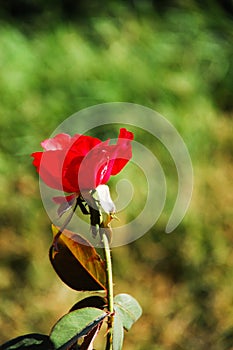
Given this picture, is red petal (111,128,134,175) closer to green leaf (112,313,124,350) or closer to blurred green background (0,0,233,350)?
green leaf (112,313,124,350)

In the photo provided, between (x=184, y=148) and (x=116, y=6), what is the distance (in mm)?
454

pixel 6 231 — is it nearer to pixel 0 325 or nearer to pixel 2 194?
pixel 2 194

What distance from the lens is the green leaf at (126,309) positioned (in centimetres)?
78

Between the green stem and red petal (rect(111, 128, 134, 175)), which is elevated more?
red petal (rect(111, 128, 134, 175))

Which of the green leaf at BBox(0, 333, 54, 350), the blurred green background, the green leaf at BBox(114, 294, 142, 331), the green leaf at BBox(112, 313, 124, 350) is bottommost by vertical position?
the blurred green background

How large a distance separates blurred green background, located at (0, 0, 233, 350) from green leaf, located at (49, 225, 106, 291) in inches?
34.4

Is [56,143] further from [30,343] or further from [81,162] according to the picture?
[30,343]

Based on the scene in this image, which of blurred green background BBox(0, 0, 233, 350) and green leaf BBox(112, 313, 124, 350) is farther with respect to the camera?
blurred green background BBox(0, 0, 233, 350)

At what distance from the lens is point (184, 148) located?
5.89 ft

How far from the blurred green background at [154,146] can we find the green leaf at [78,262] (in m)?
0.87

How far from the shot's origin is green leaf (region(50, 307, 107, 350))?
72cm

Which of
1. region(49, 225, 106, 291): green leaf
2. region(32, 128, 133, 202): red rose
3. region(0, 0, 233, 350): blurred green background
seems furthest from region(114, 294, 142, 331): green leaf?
region(0, 0, 233, 350): blurred green background

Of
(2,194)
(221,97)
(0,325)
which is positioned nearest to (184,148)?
(221,97)

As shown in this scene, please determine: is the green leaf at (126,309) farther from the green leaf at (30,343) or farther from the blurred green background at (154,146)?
the blurred green background at (154,146)
